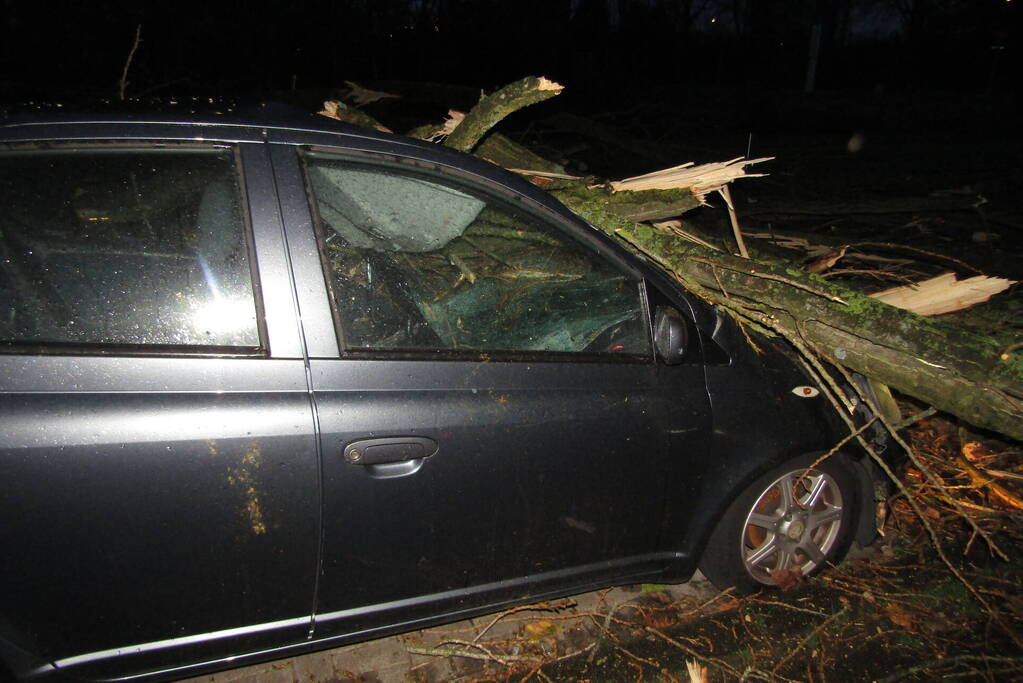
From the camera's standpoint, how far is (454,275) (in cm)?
242

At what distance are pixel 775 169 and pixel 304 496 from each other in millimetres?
7809

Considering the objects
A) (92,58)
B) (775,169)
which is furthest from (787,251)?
(92,58)

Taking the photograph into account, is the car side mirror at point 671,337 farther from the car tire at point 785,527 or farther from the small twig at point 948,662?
the small twig at point 948,662

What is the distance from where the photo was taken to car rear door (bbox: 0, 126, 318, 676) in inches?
70.4

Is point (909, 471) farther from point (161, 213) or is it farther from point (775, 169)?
point (775, 169)

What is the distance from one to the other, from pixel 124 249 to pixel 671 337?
1.67 m

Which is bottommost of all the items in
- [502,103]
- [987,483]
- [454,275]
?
[987,483]

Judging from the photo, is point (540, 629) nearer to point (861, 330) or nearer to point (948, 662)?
point (948, 662)

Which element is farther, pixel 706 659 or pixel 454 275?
pixel 706 659

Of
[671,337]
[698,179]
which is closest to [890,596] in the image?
[671,337]

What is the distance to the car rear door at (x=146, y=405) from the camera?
70.4 inches

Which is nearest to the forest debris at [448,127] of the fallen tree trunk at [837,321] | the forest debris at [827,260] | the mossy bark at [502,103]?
the mossy bark at [502,103]

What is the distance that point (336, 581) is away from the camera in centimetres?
211

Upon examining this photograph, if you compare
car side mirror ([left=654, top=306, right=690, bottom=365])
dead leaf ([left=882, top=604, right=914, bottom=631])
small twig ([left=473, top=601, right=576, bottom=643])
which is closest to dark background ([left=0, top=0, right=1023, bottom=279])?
car side mirror ([left=654, top=306, right=690, bottom=365])
